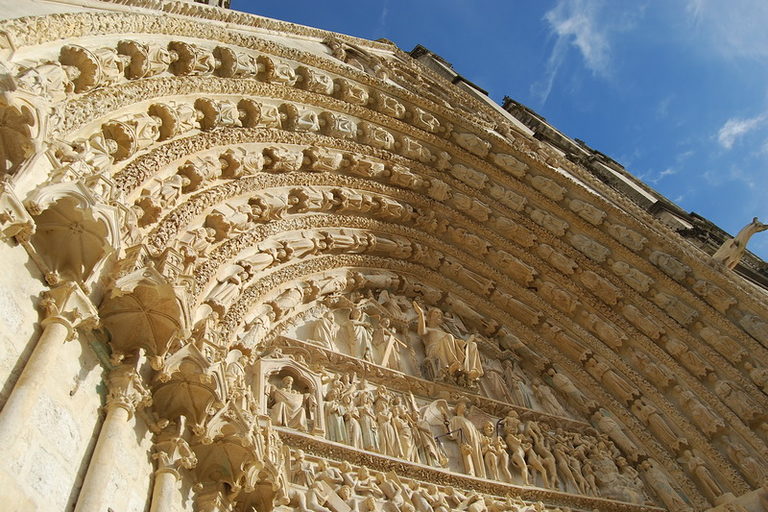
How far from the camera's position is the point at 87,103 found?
4703 millimetres

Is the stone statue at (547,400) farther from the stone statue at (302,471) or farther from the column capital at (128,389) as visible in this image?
the column capital at (128,389)

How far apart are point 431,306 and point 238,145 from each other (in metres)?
3.12

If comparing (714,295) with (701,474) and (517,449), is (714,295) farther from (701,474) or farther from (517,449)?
(517,449)

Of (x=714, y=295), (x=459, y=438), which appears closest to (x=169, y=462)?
(x=459, y=438)

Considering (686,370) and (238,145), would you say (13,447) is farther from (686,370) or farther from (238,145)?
(686,370)

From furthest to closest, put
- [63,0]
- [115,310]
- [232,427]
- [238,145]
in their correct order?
[238,145] → [63,0] → [232,427] → [115,310]

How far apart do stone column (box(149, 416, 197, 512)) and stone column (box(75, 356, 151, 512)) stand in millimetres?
245

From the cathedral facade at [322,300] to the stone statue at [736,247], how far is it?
0.03m

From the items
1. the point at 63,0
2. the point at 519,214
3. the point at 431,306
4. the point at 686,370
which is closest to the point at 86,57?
the point at 63,0

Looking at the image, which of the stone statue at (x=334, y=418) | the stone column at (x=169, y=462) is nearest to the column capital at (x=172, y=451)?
the stone column at (x=169, y=462)

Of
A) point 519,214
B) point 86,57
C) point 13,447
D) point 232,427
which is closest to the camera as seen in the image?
point 13,447

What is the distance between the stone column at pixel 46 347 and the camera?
289 cm

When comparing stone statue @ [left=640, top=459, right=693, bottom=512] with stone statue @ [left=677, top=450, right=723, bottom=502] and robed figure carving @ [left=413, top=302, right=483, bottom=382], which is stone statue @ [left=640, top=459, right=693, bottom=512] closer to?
stone statue @ [left=677, top=450, right=723, bottom=502]

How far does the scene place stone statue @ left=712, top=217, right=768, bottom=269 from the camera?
9195mm
